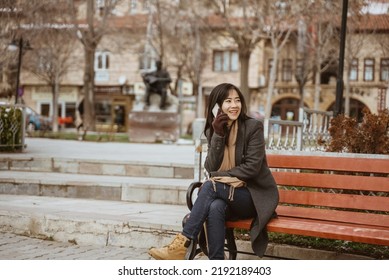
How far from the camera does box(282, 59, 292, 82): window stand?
45750mm

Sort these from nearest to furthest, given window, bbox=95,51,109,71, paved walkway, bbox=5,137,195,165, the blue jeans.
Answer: the blue jeans < paved walkway, bbox=5,137,195,165 < window, bbox=95,51,109,71

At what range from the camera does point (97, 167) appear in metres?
11.6

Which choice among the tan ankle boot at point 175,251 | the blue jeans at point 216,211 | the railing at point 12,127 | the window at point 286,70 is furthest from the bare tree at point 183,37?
the tan ankle boot at point 175,251

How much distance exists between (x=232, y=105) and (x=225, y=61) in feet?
139

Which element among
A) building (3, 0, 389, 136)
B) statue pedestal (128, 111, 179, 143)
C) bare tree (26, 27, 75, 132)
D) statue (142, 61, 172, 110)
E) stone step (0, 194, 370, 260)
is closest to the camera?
stone step (0, 194, 370, 260)

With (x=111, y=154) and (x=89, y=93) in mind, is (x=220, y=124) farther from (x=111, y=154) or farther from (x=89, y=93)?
(x=89, y=93)

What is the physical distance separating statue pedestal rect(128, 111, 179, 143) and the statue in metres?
0.68

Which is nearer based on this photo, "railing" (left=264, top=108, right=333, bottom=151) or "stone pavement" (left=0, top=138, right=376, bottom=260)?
"stone pavement" (left=0, top=138, right=376, bottom=260)

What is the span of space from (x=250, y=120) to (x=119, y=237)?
82.8 inches

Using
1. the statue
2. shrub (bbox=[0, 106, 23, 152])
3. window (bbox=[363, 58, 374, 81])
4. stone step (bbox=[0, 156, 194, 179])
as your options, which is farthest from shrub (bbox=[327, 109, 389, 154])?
window (bbox=[363, 58, 374, 81])

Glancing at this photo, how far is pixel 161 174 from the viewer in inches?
438

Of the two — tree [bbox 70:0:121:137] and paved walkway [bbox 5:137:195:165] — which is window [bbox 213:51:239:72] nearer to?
tree [bbox 70:0:121:137]
